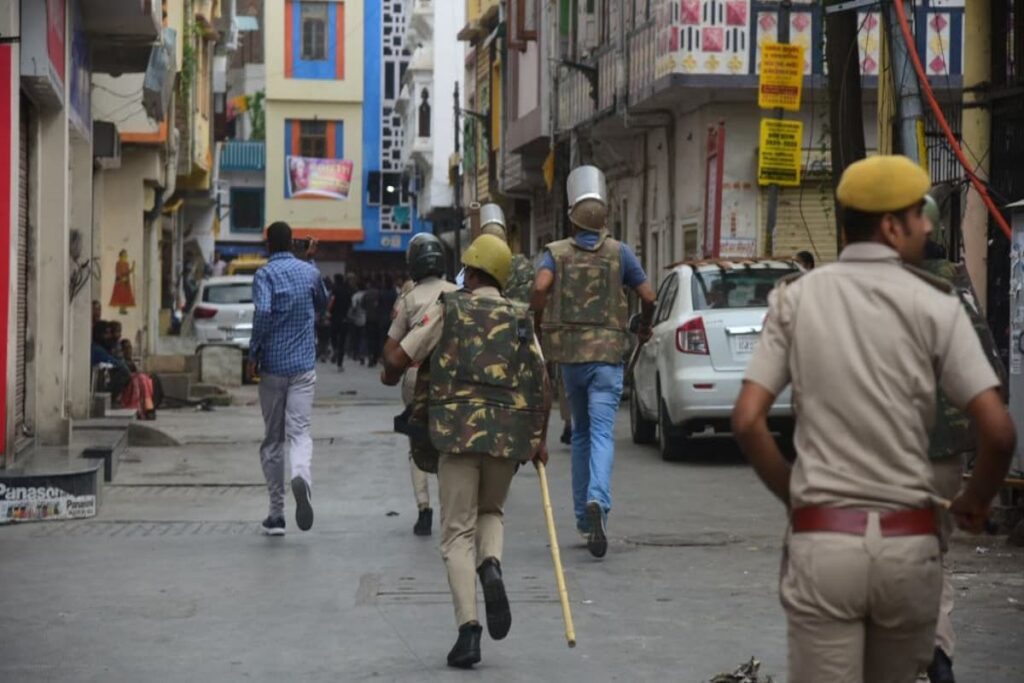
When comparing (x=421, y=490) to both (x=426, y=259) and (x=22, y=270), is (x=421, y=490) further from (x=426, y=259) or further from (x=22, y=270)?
(x=22, y=270)

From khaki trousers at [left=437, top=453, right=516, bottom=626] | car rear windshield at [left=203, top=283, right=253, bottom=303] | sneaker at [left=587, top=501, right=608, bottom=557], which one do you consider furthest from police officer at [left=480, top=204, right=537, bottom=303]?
car rear windshield at [left=203, top=283, right=253, bottom=303]

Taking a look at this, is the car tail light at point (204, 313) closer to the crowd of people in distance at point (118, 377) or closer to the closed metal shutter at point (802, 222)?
the crowd of people in distance at point (118, 377)

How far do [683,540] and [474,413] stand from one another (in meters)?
4.33

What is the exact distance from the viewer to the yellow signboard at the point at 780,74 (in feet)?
78.4

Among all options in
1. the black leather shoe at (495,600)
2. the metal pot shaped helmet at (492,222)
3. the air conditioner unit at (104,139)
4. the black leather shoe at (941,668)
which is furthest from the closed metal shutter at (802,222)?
the black leather shoe at (941,668)

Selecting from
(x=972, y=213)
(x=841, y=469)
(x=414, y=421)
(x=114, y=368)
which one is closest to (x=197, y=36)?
(x=114, y=368)

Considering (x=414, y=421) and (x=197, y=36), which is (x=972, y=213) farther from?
(x=197, y=36)

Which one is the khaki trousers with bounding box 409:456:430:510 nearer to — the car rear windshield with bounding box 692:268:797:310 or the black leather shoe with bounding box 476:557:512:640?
the black leather shoe with bounding box 476:557:512:640

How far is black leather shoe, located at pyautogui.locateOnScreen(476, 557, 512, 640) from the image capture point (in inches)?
314

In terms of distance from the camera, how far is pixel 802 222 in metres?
26.9

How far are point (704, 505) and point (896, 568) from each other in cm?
965

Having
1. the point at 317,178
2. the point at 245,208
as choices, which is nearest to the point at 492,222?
the point at 317,178

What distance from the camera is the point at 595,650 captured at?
843 centimetres

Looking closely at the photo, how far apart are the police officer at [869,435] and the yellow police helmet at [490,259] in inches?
138
